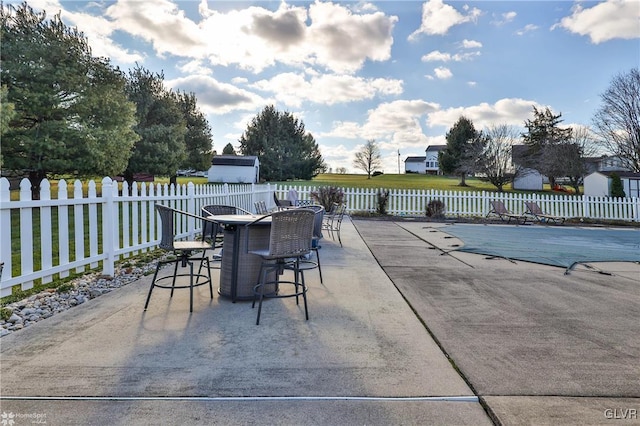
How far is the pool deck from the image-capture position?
1.68 meters

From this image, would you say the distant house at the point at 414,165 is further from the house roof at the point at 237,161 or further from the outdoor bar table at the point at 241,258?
the outdoor bar table at the point at 241,258

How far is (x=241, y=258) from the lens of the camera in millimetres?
3279

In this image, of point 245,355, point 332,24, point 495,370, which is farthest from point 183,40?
point 495,370

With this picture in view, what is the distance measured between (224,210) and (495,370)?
3.56 m

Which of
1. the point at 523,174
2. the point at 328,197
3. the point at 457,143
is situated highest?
the point at 457,143

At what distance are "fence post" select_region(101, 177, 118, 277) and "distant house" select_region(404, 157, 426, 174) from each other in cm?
7841

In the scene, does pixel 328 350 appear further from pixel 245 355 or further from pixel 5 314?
pixel 5 314

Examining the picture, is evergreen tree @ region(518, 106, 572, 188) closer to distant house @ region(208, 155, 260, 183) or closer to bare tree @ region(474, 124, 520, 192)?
bare tree @ region(474, 124, 520, 192)

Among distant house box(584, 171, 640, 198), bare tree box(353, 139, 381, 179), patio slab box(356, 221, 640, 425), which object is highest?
bare tree box(353, 139, 381, 179)

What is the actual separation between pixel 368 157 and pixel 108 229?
4788cm

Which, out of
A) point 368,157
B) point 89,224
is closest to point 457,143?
point 368,157

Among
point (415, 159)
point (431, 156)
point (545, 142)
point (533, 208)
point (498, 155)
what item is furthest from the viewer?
point (415, 159)

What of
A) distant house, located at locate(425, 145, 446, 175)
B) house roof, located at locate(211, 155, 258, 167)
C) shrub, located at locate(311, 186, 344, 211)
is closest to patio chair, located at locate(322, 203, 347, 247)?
shrub, located at locate(311, 186, 344, 211)

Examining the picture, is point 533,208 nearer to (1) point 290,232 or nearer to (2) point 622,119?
(1) point 290,232
